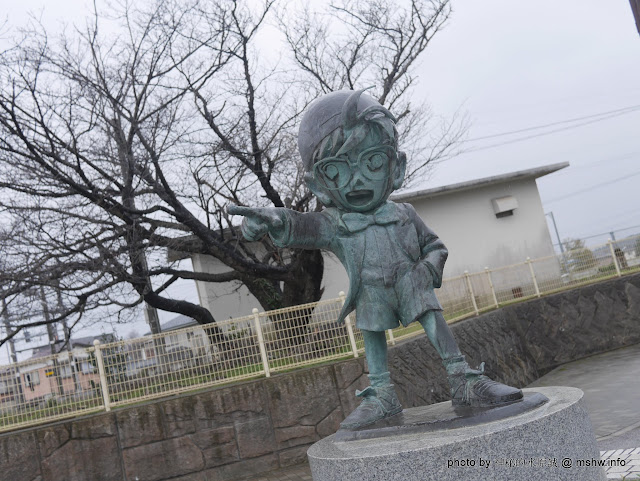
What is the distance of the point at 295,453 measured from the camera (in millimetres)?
8648

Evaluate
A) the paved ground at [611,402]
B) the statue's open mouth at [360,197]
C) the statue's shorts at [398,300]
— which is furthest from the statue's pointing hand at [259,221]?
the paved ground at [611,402]

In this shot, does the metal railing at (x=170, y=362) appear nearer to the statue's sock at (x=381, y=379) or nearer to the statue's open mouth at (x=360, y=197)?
the statue's sock at (x=381, y=379)

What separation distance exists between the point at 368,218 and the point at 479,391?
1299 mm

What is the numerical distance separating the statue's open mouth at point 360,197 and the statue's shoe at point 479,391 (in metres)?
1.27

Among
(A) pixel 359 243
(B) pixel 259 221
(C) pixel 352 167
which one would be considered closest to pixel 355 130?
(C) pixel 352 167

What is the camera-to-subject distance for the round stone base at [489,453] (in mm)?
2963

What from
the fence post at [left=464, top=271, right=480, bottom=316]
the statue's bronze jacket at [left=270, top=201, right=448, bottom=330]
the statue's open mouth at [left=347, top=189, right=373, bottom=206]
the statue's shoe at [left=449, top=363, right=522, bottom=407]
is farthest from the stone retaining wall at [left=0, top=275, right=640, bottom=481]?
the statue's open mouth at [left=347, top=189, right=373, bottom=206]

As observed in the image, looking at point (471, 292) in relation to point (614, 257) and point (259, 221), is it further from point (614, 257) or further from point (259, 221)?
point (259, 221)

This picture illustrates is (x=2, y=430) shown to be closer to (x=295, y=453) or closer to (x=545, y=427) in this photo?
(x=295, y=453)

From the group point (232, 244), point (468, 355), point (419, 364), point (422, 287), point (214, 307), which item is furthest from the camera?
point (214, 307)

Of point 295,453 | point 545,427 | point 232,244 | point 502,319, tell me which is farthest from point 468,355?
point 545,427

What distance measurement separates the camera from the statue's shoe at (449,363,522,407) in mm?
3496

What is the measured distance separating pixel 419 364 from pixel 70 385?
5256 mm

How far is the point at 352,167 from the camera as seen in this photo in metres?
Result: 4.05
